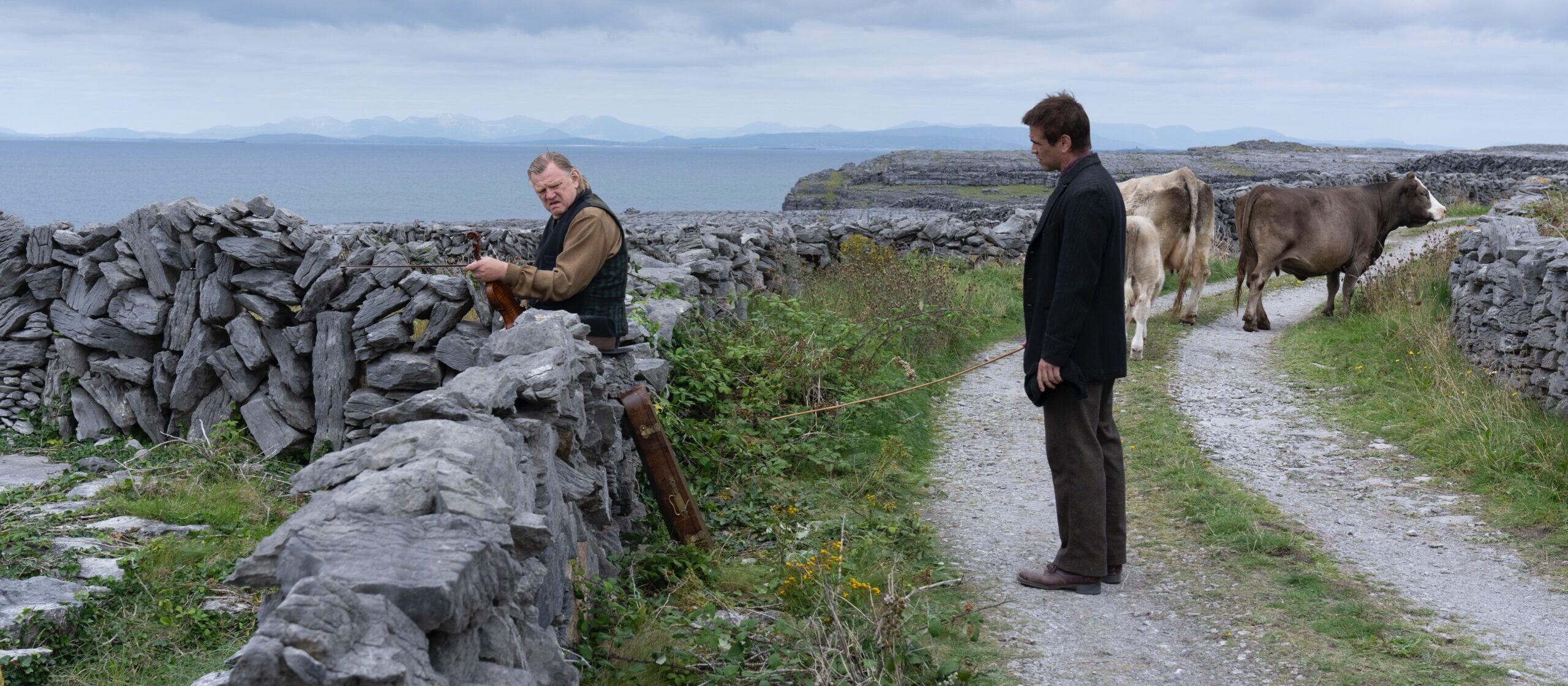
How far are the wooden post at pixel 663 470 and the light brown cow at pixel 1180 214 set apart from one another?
30.2 feet

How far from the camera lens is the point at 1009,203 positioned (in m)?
44.2

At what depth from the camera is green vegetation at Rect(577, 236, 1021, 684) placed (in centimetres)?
457

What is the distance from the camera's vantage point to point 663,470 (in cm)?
619

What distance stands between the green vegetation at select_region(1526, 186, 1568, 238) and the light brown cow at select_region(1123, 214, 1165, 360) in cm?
359

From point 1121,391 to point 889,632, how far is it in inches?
266

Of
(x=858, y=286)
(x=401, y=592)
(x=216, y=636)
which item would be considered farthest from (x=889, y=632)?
(x=858, y=286)

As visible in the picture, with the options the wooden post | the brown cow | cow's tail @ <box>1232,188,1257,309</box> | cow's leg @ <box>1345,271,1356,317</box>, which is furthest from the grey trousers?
cow's leg @ <box>1345,271,1356,317</box>

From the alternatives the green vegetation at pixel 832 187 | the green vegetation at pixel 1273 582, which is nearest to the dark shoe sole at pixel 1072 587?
the green vegetation at pixel 1273 582

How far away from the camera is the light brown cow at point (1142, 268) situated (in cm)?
1208

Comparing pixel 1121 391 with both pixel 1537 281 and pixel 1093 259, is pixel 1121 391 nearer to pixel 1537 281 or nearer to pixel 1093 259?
pixel 1537 281

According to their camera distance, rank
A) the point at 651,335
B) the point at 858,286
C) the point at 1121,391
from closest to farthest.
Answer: the point at 651,335 → the point at 1121,391 → the point at 858,286

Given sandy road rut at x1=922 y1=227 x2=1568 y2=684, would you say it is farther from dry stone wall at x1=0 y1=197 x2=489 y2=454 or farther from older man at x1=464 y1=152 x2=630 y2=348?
dry stone wall at x1=0 y1=197 x2=489 y2=454

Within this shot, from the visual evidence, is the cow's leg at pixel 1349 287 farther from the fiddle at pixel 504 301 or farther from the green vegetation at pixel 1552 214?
the fiddle at pixel 504 301

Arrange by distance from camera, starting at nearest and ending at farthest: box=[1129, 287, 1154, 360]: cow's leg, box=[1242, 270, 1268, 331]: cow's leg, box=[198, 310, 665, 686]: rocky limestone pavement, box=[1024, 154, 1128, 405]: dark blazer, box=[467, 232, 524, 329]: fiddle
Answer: box=[198, 310, 665, 686]: rocky limestone pavement, box=[1024, 154, 1128, 405]: dark blazer, box=[467, 232, 524, 329]: fiddle, box=[1129, 287, 1154, 360]: cow's leg, box=[1242, 270, 1268, 331]: cow's leg
